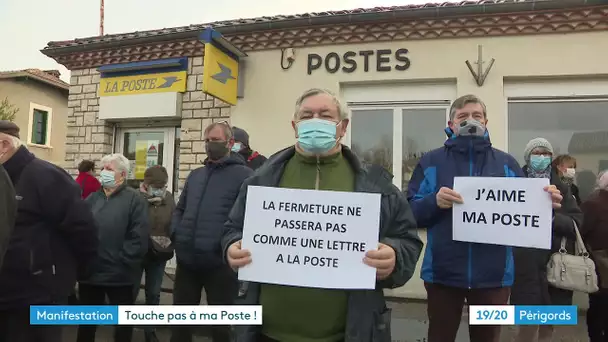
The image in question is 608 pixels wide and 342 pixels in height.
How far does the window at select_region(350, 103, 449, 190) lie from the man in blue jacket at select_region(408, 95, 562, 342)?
13.0 feet

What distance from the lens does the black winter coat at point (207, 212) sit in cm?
354

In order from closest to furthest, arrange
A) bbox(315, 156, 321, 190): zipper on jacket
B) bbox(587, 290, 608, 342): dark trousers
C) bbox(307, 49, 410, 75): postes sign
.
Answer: bbox(315, 156, 321, 190): zipper on jacket
bbox(587, 290, 608, 342): dark trousers
bbox(307, 49, 410, 75): postes sign

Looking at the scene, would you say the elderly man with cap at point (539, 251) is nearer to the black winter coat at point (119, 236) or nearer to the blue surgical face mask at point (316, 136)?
the blue surgical face mask at point (316, 136)

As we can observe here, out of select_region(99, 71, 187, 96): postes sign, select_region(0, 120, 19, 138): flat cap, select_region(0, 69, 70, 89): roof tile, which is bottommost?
select_region(0, 120, 19, 138): flat cap

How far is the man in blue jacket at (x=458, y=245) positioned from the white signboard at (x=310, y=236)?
3.23 feet

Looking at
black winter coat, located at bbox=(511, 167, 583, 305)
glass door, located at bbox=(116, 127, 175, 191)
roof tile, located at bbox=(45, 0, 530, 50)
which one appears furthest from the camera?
glass door, located at bbox=(116, 127, 175, 191)

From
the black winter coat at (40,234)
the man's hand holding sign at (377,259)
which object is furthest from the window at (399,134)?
the man's hand holding sign at (377,259)

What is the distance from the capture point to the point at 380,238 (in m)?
1.96

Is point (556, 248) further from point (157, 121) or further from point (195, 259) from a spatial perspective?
point (157, 121)

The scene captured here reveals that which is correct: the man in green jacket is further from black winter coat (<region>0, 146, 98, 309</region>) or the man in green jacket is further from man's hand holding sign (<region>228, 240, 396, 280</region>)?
black winter coat (<region>0, 146, 98, 309</region>)

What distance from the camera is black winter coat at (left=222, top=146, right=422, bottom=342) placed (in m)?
1.88

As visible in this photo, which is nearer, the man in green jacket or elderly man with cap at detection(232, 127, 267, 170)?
the man in green jacket

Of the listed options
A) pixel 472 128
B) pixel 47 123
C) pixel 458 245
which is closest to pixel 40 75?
pixel 47 123

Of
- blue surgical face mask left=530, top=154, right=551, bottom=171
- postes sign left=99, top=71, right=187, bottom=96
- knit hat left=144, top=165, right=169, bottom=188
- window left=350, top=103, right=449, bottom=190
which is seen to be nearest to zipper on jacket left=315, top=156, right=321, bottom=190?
blue surgical face mask left=530, top=154, right=551, bottom=171
